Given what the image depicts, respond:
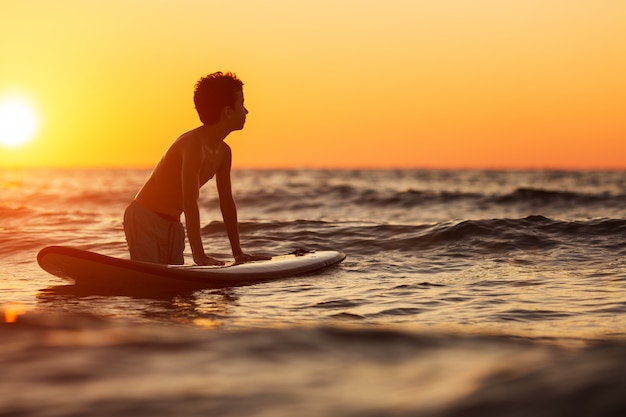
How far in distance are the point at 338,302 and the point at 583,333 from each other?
2.13 m

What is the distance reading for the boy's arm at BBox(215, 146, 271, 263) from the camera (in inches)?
287

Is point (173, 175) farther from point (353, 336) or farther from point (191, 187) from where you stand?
point (353, 336)

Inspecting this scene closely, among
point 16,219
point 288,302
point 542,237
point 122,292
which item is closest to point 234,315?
point 288,302

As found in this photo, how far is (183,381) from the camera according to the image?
3.21 metres

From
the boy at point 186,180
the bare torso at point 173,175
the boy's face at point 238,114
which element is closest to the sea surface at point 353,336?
the boy at point 186,180

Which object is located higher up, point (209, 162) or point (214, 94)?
point (214, 94)

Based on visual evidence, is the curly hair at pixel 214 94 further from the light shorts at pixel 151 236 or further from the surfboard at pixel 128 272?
the surfboard at pixel 128 272

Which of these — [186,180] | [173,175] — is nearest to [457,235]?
[173,175]

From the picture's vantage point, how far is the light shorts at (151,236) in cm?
686

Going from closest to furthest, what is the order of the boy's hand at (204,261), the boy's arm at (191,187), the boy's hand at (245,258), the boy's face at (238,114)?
1. the boy's arm at (191,187)
2. the boy's face at (238,114)
3. the boy's hand at (204,261)
4. the boy's hand at (245,258)

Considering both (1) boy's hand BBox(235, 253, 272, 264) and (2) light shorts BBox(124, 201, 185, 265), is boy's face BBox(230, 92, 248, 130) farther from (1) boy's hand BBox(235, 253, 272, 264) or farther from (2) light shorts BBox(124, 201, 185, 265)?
(1) boy's hand BBox(235, 253, 272, 264)

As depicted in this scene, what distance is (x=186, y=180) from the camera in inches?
259

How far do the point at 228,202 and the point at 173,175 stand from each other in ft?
2.78

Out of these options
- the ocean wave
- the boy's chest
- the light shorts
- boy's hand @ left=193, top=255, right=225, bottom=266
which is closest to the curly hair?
the boy's chest
